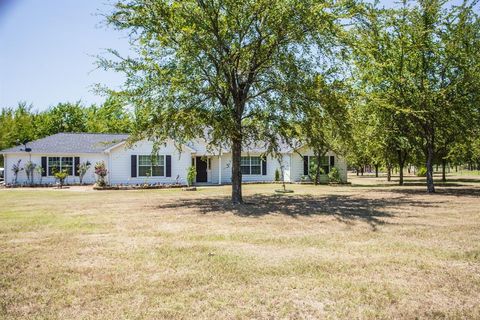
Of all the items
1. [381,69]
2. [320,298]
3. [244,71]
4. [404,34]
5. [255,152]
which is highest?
[404,34]

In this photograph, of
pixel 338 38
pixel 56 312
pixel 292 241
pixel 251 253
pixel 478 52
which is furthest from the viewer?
pixel 478 52

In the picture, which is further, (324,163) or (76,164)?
(324,163)

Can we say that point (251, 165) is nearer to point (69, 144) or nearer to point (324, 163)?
point (324, 163)

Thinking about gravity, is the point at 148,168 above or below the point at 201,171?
above

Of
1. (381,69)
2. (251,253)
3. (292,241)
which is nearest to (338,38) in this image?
(381,69)

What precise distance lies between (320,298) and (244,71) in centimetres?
1295

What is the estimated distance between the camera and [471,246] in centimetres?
787

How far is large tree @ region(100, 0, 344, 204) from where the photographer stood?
14.7 m

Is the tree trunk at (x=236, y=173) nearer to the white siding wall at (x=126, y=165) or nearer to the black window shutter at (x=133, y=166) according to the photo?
the white siding wall at (x=126, y=165)

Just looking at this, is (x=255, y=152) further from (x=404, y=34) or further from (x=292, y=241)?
(x=292, y=241)

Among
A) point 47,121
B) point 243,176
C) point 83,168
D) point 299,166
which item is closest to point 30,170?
point 83,168

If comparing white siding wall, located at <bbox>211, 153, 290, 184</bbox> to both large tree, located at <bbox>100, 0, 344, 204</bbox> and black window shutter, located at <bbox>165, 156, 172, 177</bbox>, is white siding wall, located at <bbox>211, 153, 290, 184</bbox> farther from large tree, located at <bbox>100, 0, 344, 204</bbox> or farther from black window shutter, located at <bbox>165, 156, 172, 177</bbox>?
large tree, located at <bbox>100, 0, 344, 204</bbox>

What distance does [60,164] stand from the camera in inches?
1251

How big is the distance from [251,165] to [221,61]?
21.4 m
